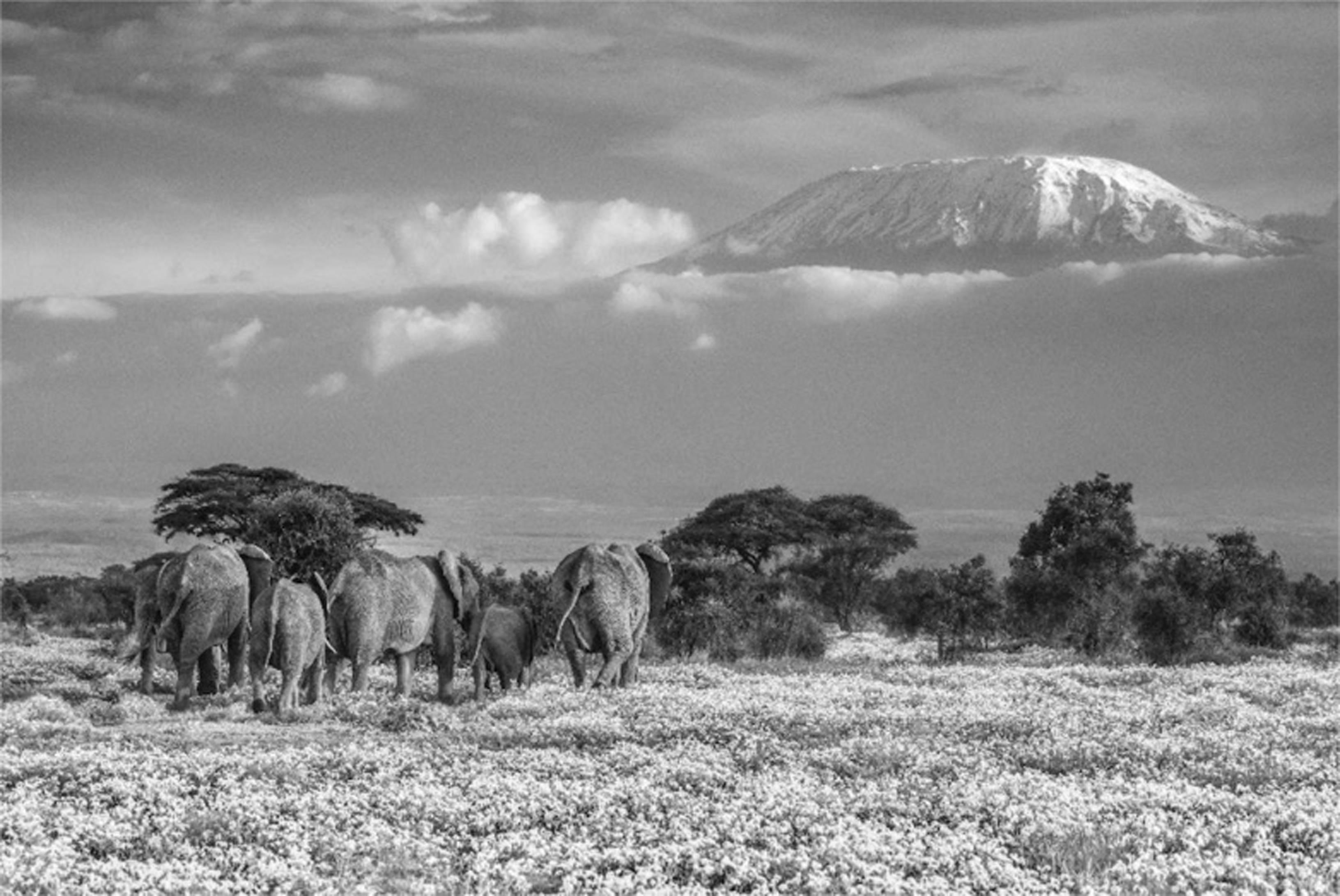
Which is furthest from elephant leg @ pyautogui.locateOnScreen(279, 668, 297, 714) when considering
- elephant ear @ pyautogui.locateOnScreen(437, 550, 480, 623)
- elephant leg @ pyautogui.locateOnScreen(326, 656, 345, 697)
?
elephant ear @ pyautogui.locateOnScreen(437, 550, 480, 623)

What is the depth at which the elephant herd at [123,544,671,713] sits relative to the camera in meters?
28.1

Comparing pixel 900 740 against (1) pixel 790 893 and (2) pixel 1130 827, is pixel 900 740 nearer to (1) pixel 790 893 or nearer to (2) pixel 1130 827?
(2) pixel 1130 827

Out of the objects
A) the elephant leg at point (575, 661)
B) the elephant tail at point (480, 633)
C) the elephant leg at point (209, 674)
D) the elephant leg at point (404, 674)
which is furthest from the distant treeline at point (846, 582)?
the elephant leg at point (209, 674)

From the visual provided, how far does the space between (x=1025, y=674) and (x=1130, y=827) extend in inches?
801

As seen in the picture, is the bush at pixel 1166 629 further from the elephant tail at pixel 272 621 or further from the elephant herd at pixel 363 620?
the elephant tail at pixel 272 621

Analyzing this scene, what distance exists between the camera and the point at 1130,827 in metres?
16.5

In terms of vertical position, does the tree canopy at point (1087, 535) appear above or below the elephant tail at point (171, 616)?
above

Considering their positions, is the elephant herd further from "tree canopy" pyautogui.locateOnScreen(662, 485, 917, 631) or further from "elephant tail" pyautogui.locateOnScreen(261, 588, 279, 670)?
"tree canopy" pyautogui.locateOnScreen(662, 485, 917, 631)

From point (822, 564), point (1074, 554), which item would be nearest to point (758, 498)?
point (822, 564)

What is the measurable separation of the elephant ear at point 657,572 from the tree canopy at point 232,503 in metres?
25.3

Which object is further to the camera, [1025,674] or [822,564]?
[822,564]

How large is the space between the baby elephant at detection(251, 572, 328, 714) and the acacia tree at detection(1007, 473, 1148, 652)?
2588 cm

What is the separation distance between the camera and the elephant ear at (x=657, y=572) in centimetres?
3484

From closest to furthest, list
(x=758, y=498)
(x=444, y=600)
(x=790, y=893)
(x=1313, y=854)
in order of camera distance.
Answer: (x=790, y=893), (x=1313, y=854), (x=444, y=600), (x=758, y=498)
